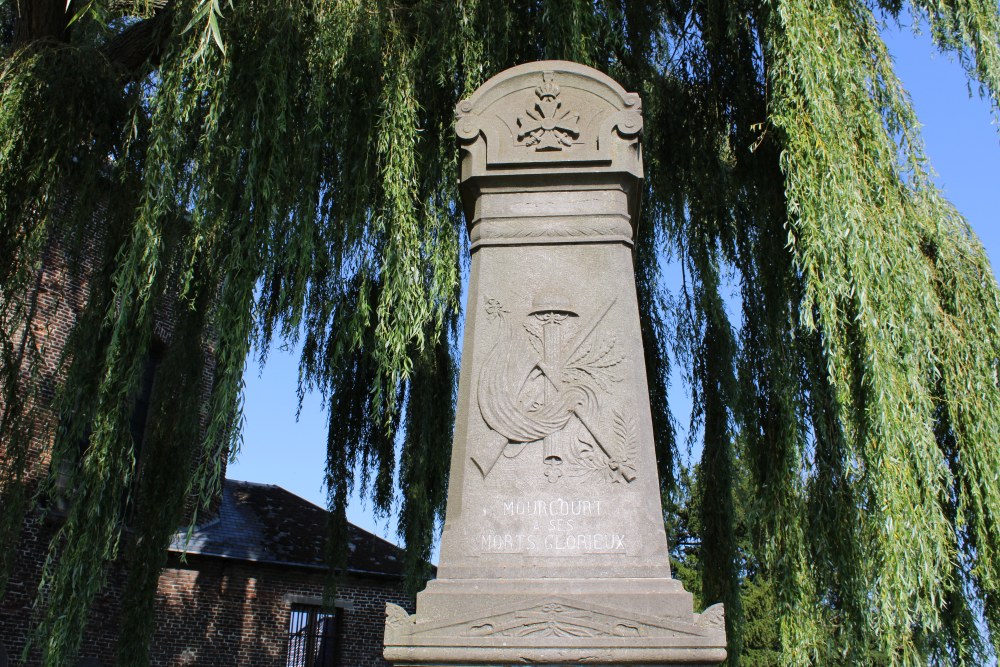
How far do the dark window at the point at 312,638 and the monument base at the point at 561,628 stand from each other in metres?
11.7

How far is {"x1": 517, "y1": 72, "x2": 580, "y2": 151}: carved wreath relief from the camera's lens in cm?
431

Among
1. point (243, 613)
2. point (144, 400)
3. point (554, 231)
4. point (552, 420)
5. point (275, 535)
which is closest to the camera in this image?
point (552, 420)

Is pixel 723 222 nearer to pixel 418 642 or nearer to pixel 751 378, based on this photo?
pixel 751 378

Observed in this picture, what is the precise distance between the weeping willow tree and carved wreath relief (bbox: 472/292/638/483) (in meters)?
1.29

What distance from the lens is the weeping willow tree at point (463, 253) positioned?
483 centimetres

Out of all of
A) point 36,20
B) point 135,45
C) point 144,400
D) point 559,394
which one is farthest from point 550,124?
point 144,400

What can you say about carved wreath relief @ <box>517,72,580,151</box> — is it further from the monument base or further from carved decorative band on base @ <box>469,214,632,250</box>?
the monument base

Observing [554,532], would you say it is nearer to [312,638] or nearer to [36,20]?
[36,20]

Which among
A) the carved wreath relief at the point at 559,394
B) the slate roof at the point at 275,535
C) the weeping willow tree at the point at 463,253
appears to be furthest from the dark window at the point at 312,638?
the carved wreath relief at the point at 559,394

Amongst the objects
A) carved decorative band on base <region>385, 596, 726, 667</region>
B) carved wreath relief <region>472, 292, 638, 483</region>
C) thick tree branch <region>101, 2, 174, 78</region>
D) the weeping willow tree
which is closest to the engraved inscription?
carved wreath relief <region>472, 292, 638, 483</region>

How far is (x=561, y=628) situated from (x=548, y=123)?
2.28m

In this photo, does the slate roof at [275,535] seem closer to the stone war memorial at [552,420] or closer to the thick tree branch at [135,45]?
the thick tree branch at [135,45]

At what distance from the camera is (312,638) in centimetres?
1460

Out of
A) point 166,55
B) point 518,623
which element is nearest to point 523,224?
point 518,623
